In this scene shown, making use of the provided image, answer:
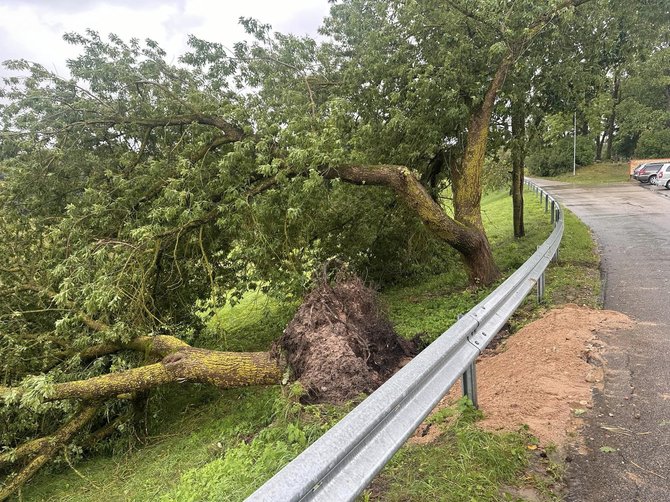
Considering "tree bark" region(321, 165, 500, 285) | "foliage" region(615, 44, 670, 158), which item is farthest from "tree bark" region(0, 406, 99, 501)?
"foliage" region(615, 44, 670, 158)

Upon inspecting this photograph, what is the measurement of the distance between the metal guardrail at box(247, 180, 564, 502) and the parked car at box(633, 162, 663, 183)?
1394 inches

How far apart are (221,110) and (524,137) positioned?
790 centimetres

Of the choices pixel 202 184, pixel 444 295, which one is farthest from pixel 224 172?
pixel 444 295

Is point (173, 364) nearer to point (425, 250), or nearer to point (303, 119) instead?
point (303, 119)

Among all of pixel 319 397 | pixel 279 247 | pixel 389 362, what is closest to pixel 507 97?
pixel 279 247

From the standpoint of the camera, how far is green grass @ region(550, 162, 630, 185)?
39197mm

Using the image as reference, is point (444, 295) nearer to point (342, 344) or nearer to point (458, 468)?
point (342, 344)

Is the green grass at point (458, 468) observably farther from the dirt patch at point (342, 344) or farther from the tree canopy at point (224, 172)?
the tree canopy at point (224, 172)

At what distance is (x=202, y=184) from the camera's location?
316 inches

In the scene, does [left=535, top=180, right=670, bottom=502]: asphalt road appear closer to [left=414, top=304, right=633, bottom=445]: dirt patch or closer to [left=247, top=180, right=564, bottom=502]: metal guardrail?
[left=414, top=304, right=633, bottom=445]: dirt patch

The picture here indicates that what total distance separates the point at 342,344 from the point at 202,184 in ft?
14.6

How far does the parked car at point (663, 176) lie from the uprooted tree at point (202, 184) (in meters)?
25.4

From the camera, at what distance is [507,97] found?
1089 centimetres

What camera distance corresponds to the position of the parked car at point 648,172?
3219 centimetres
